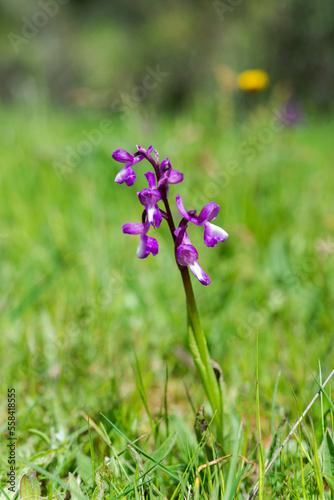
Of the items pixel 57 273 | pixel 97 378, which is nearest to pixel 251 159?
pixel 57 273

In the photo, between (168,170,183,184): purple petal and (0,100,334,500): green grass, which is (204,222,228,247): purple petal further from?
(0,100,334,500): green grass

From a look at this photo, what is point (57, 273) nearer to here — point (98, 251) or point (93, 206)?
point (98, 251)

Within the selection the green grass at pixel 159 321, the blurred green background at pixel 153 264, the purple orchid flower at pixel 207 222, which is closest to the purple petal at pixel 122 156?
the purple orchid flower at pixel 207 222

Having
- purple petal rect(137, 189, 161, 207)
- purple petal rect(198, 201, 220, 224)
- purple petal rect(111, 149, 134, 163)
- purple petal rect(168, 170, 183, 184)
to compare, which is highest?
purple petal rect(111, 149, 134, 163)

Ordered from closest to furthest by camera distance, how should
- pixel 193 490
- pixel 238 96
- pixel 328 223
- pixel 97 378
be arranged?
1. pixel 193 490
2. pixel 97 378
3. pixel 328 223
4. pixel 238 96

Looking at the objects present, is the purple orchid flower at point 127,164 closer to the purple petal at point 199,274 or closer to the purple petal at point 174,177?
the purple petal at point 174,177

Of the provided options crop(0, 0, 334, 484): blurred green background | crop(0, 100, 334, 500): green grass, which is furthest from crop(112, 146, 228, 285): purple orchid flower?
crop(0, 0, 334, 484): blurred green background
